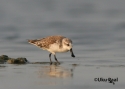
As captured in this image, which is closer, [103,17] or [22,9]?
[103,17]

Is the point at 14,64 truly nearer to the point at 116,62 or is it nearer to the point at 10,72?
the point at 10,72

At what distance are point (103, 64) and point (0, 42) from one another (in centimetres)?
562

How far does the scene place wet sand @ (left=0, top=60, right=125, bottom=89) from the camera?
26.7 ft

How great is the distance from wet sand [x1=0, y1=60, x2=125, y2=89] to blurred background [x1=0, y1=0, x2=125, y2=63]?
51.5 inches

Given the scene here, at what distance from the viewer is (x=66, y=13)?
19.8m

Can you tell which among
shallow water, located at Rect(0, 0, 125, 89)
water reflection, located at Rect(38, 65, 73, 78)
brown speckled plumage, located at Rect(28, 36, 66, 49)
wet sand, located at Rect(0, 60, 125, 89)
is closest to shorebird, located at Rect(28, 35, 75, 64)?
brown speckled plumage, located at Rect(28, 36, 66, 49)

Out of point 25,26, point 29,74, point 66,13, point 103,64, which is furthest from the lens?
point 66,13

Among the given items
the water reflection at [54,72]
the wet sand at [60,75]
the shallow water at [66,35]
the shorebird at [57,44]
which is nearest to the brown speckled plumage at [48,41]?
the shorebird at [57,44]

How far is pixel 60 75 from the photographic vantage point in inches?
366

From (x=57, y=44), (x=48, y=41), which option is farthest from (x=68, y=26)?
(x=57, y=44)

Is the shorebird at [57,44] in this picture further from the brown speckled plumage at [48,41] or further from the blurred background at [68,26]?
the blurred background at [68,26]

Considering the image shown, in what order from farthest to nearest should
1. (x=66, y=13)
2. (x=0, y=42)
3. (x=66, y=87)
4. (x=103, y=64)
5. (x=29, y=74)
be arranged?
1. (x=66, y=13)
2. (x=0, y=42)
3. (x=103, y=64)
4. (x=29, y=74)
5. (x=66, y=87)

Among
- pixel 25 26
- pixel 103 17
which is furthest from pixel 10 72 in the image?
pixel 103 17

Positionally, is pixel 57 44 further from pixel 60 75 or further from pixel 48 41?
pixel 60 75
